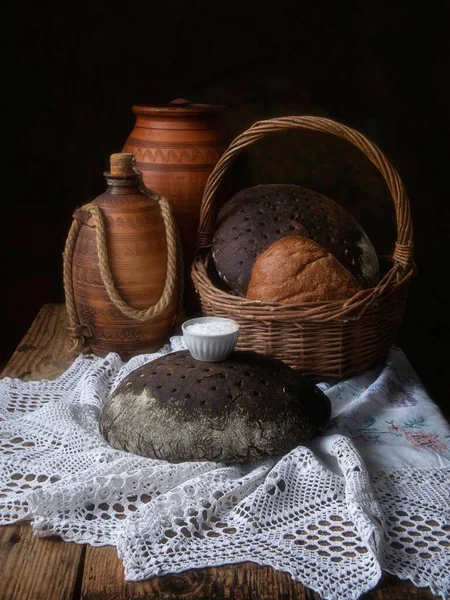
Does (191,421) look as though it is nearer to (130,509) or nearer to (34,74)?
(130,509)

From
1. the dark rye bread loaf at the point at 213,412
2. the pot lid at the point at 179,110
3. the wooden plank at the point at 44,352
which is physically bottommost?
the wooden plank at the point at 44,352

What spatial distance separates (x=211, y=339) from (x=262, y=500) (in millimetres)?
282

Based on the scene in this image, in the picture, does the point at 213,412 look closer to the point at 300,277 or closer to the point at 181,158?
the point at 300,277

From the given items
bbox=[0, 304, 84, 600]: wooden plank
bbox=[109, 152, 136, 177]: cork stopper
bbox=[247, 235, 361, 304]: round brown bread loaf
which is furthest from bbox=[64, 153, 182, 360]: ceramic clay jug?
bbox=[0, 304, 84, 600]: wooden plank

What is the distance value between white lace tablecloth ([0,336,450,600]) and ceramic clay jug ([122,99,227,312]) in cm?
64

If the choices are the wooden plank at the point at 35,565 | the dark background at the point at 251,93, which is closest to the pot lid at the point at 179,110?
the dark background at the point at 251,93

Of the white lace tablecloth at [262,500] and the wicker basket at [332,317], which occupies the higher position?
the wicker basket at [332,317]

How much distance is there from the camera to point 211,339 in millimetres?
1243

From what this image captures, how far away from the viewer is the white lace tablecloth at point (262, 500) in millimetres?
960

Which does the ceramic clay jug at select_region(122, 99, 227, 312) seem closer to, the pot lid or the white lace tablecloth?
the pot lid

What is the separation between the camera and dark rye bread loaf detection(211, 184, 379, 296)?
1.58 m

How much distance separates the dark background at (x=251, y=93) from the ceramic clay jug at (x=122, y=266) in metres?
0.49

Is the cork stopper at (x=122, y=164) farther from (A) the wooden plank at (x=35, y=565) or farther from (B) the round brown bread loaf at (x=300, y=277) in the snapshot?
(A) the wooden plank at (x=35, y=565)

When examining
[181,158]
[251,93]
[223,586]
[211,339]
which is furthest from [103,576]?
[251,93]
